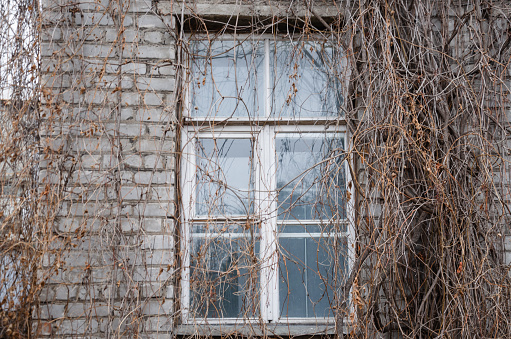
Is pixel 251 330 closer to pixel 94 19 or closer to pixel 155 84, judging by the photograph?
pixel 155 84

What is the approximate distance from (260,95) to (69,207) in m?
1.39

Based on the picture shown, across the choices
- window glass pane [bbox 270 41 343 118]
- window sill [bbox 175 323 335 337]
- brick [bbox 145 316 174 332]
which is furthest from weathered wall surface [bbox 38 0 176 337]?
window glass pane [bbox 270 41 343 118]

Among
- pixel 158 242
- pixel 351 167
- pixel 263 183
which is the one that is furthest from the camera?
pixel 263 183

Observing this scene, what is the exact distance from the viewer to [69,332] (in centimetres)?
268

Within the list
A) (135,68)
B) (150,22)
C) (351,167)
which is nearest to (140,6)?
(150,22)

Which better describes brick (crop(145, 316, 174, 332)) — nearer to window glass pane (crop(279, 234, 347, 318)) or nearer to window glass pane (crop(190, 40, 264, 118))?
window glass pane (crop(279, 234, 347, 318))

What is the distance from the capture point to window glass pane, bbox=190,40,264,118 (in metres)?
3.02

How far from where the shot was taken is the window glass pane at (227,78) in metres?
3.02

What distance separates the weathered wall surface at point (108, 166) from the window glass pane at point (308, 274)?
2.30 feet

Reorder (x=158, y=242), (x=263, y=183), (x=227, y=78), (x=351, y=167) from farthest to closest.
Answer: (x=227, y=78) < (x=263, y=183) < (x=158, y=242) < (x=351, y=167)

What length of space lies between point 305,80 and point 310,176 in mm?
652

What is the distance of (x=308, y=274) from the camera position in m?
2.88

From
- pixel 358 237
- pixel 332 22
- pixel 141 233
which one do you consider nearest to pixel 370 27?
pixel 332 22

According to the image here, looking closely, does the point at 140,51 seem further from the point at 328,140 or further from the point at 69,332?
the point at 69,332
